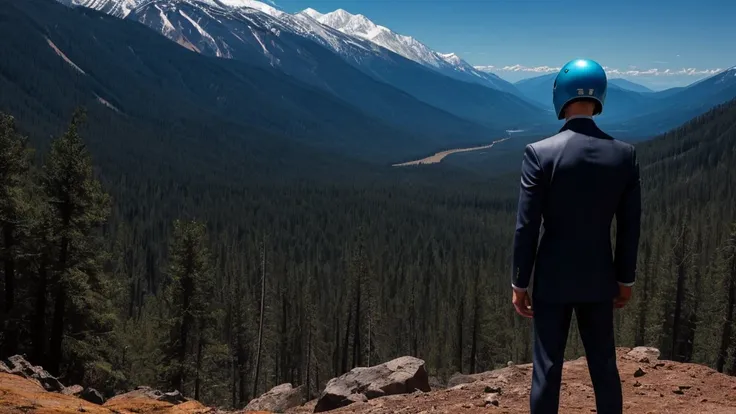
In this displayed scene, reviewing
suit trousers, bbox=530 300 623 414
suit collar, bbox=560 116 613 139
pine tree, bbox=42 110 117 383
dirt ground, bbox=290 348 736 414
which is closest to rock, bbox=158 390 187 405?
dirt ground, bbox=290 348 736 414

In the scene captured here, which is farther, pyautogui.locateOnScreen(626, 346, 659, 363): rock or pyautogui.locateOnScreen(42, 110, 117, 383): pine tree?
pyautogui.locateOnScreen(42, 110, 117, 383): pine tree

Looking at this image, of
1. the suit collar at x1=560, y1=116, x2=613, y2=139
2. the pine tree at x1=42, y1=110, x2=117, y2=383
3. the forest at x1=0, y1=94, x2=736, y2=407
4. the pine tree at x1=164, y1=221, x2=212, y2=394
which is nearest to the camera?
the suit collar at x1=560, y1=116, x2=613, y2=139

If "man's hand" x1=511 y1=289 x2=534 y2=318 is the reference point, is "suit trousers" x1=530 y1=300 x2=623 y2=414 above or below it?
below

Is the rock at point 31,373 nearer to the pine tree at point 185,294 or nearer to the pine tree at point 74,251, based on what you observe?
the pine tree at point 74,251

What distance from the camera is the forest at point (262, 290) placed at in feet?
64.7

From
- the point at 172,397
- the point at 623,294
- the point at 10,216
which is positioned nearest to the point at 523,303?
the point at 623,294

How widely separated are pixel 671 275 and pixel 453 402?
3955cm

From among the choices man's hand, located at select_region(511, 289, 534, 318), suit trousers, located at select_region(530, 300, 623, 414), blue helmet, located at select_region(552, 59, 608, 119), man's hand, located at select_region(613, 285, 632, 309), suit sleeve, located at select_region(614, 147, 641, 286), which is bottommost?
suit trousers, located at select_region(530, 300, 623, 414)

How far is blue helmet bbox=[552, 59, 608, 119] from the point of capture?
5.07 metres

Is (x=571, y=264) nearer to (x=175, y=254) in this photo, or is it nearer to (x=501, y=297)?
(x=175, y=254)

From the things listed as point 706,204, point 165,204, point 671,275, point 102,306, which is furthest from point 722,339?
point 165,204

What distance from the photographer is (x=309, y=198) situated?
175875mm

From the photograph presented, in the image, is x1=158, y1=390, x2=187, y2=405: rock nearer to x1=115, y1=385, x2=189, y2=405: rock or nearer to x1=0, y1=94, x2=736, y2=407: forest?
x1=115, y1=385, x2=189, y2=405: rock

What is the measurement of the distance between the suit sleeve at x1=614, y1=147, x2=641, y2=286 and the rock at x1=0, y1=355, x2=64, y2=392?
12462mm
